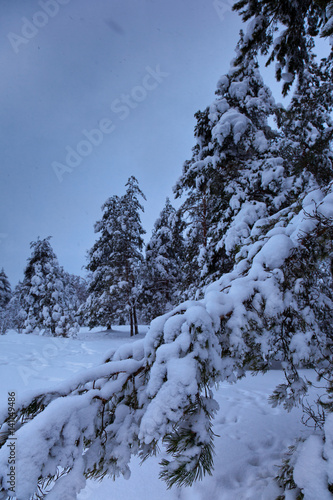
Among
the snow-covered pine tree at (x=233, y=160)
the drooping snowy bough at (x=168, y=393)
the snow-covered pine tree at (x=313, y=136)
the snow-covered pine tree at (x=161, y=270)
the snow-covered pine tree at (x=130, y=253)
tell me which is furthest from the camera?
the snow-covered pine tree at (x=161, y=270)

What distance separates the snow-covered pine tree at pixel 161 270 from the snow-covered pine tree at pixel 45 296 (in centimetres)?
614

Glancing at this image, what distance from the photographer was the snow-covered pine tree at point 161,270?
1977 cm

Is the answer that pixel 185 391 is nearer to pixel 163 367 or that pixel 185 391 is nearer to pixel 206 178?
pixel 163 367

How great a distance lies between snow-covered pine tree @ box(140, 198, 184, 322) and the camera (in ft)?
64.8

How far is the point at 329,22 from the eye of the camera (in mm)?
3072

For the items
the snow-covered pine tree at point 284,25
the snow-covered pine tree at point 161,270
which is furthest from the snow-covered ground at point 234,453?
the snow-covered pine tree at point 161,270

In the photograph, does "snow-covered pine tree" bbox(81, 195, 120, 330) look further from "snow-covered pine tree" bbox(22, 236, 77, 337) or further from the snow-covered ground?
the snow-covered ground

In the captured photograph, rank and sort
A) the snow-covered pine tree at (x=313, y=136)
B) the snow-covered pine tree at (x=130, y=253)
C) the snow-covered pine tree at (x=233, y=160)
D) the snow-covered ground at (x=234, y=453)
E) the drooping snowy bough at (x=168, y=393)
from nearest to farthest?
the drooping snowy bough at (x=168, y=393) < the snow-covered ground at (x=234, y=453) < the snow-covered pine tree at (x=313, y=136) < the snow-covered pine tree at (x=233, y=160) < the snow-covered pine tree at (x=130, y=253)

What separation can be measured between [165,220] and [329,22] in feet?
62.0

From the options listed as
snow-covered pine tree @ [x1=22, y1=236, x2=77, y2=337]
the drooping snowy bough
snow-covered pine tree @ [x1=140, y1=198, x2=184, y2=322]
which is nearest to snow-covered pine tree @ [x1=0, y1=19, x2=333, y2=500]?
the drooping snowy bough

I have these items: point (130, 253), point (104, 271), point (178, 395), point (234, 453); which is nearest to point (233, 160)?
point (234, 453)

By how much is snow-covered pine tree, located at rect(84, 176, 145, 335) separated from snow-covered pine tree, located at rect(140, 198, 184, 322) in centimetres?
157

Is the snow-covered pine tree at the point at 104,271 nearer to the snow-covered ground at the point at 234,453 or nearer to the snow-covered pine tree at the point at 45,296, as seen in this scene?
the snow-covered pine tree at the point at 45,296

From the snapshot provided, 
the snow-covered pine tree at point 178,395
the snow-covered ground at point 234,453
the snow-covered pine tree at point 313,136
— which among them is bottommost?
the snow-covered ground at point 234,453
